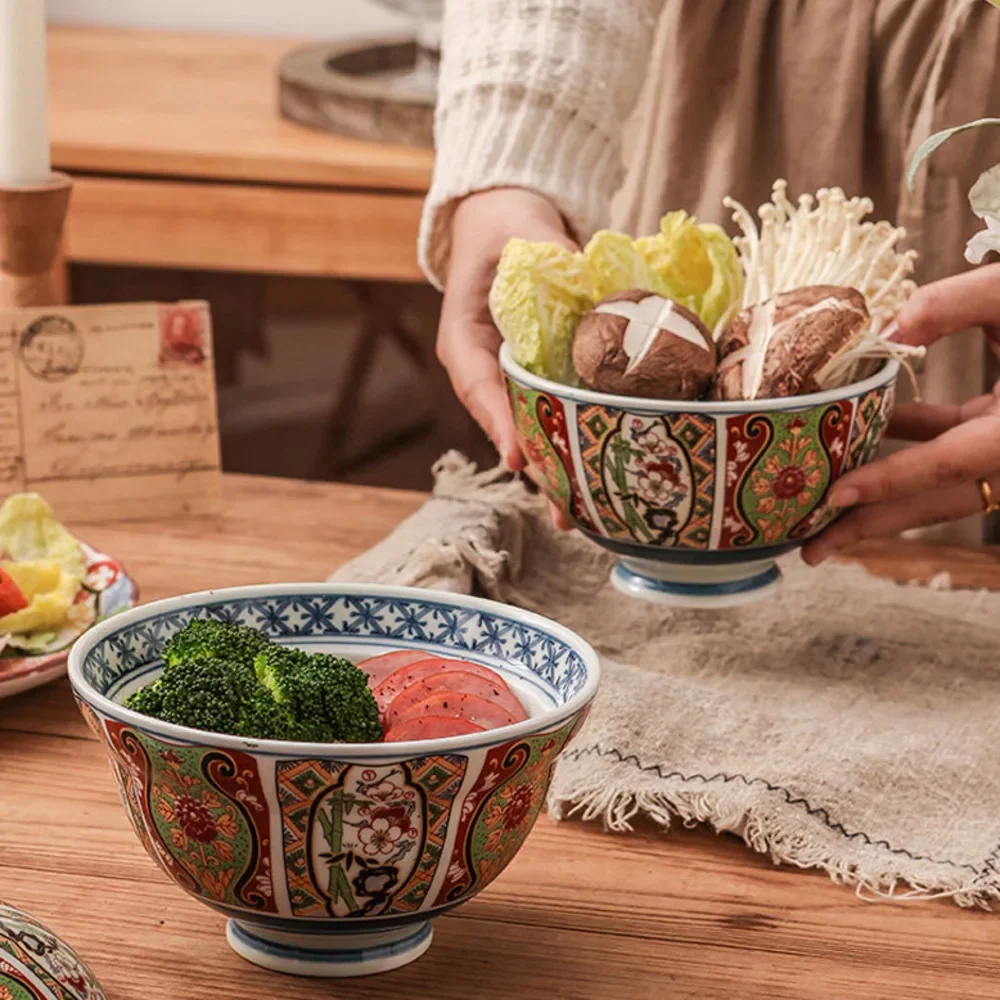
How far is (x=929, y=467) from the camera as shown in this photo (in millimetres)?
963

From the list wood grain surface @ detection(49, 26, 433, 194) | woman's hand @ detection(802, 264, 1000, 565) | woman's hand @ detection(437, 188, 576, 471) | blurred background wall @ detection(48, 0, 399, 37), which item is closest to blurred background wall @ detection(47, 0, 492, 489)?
blurred background wall @ detection(48, 0, 399, 37)

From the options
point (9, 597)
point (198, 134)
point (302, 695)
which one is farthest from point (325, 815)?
point (198, 134)

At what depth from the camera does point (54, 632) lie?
35.9 inches

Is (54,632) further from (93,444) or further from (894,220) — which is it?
(894,220)

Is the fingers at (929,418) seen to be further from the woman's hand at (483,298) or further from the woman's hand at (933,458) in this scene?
the woman's hand at (483,298)

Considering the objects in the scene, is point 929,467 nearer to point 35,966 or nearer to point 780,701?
point 780,701

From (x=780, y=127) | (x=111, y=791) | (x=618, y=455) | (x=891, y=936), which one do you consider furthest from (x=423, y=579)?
(x=780, y=127)

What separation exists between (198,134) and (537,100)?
118cm

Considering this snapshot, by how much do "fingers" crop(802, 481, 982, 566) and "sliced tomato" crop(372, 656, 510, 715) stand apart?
376 millimetres

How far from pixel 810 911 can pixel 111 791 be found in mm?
343

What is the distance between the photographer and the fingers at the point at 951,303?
1.00m

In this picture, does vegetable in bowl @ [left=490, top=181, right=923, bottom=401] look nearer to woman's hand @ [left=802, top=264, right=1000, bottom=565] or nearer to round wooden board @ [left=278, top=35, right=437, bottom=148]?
woman's hand @ [left=802, top=264, right=1000, bottom=565]

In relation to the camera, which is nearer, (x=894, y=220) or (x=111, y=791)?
(x=111, y=791)

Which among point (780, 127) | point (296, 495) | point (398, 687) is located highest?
point (780, 127)
